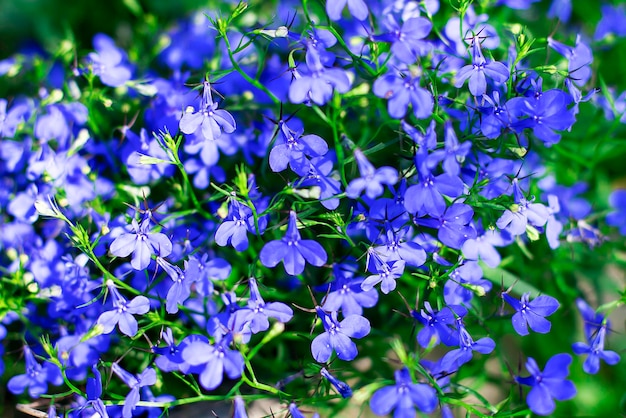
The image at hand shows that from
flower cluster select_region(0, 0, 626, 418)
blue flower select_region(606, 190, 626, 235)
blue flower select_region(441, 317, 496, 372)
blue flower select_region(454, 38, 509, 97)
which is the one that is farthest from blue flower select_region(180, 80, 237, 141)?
blue flower select_region(606, 190, 626, 235)

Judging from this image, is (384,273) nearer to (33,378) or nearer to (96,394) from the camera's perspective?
(96,394)

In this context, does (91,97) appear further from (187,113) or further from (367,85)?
(367,85)

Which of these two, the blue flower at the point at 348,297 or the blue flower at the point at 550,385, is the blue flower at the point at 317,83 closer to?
the blue flower at the point at 348,297

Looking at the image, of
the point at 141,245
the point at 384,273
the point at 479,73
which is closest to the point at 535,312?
the point at 384,273

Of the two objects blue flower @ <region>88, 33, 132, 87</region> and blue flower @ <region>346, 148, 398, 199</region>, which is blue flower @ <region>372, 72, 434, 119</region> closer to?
blue flower @ <region>346, 148, 398, 199</region>

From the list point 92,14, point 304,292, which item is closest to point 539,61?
point 304,292
